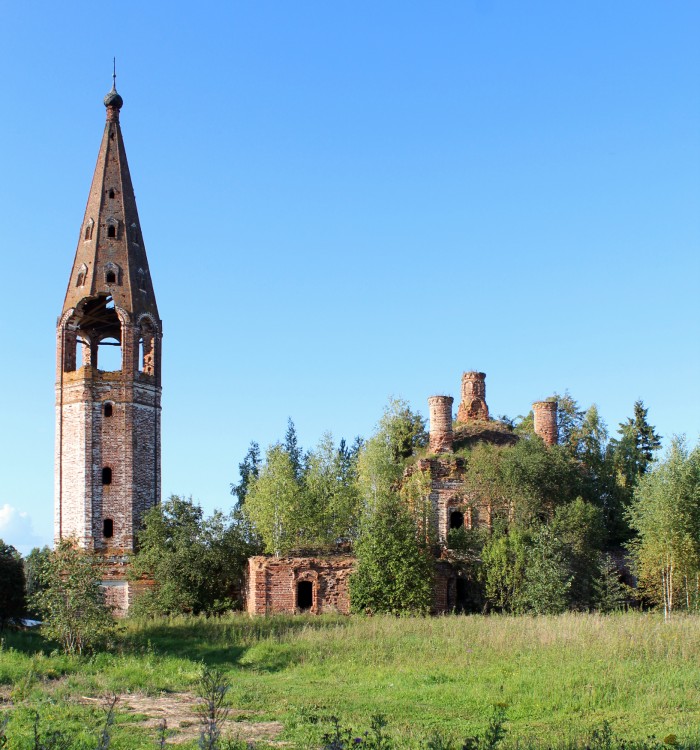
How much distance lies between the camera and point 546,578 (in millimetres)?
27422

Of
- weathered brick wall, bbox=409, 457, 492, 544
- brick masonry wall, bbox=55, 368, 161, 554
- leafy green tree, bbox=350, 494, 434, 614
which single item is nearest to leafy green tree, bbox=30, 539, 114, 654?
leafy green tree, bbox=350, 494, 434, 614

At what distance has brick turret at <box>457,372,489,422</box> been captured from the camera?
39938 millimetres

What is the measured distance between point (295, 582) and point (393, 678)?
538 inches

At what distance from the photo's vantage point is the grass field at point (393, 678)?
12.6 meters

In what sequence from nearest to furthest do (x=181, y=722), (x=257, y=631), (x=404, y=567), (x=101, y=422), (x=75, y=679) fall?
(x=181, y=722), (x=75, y=679), (x=257, y=631), (x=404, y=567), (x=101, y=422)

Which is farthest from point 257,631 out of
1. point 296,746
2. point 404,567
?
point 296,746

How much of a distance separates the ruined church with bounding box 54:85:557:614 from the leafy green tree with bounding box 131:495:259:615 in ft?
2.75

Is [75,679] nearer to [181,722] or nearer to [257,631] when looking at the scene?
[181,722]

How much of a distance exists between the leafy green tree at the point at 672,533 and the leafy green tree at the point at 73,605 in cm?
1581

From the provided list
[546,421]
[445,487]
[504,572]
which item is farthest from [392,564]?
[546,421]

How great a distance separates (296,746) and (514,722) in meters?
3.62

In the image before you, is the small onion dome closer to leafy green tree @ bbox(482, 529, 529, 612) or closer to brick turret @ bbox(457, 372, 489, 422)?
brick turret @ bbox(457, 372, 489, 422)

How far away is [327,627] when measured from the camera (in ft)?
77.2

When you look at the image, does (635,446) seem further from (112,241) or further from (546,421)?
(112,241)
